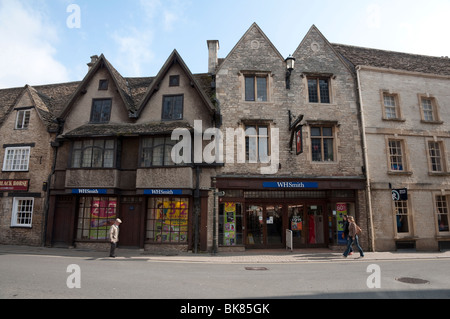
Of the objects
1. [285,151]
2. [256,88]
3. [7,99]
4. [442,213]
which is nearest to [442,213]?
[442,213]

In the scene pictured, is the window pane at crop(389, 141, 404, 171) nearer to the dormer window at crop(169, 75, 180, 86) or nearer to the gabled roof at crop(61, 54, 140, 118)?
the dormer window at crop(169, 75, 180, 86)

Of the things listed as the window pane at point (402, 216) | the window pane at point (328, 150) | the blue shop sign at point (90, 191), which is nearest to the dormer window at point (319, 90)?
the window pane at point (328, 150)

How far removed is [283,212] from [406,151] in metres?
8.33

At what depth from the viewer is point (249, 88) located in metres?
16.5

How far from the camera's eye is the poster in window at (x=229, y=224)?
48.5 ft

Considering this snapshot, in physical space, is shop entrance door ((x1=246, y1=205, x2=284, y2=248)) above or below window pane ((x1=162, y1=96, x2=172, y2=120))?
below

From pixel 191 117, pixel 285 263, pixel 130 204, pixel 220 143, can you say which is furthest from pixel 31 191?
pixel 285 263

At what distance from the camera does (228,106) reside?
15883mm

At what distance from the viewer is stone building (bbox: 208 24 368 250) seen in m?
15.1

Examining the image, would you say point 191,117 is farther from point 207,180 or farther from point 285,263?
point 285,263

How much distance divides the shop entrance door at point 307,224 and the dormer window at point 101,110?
12398mm

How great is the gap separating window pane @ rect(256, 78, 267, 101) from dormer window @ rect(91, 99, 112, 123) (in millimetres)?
9277

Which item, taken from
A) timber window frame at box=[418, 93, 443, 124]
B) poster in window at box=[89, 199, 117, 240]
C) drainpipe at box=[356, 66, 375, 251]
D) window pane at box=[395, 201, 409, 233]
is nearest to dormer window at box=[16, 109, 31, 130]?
poster in window at box=[89, 199, 117, 240]
